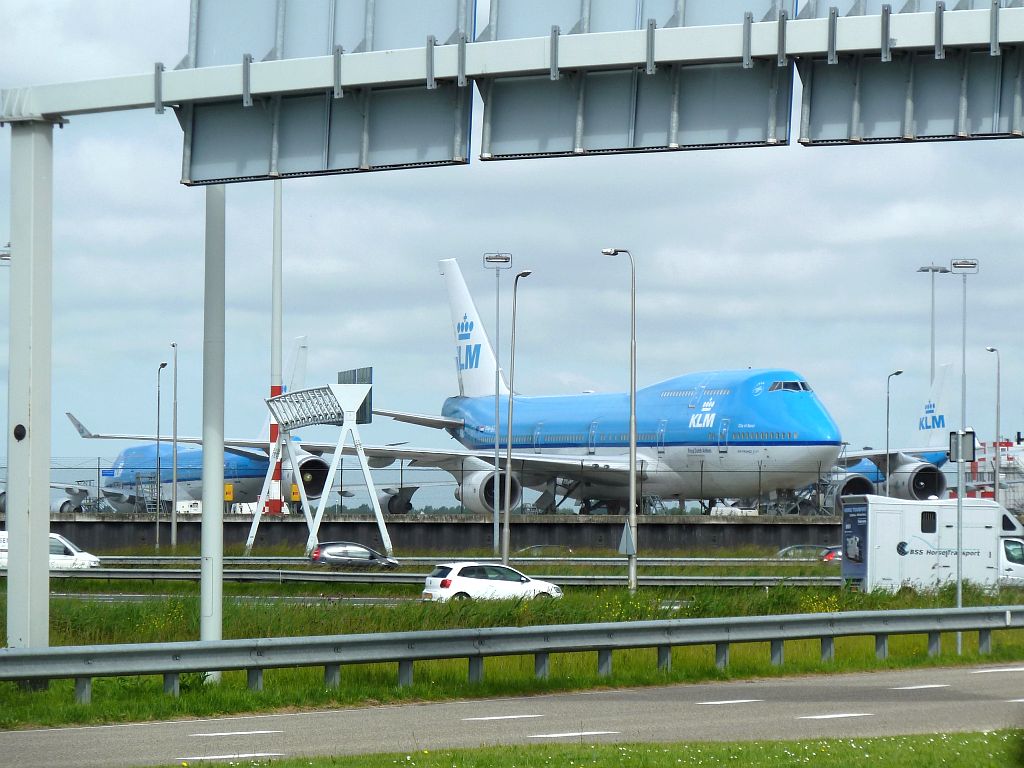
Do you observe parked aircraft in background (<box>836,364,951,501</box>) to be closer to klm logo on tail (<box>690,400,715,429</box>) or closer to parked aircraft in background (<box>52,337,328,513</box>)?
klm logo on tail (<box>690,400,715,429</box>)

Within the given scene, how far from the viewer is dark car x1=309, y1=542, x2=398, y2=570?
38156mm

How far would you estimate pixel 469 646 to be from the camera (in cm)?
1485

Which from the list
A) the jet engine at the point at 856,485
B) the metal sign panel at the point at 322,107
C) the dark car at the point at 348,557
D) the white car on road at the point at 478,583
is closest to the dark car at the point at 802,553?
the jet engine at the point at 856,485

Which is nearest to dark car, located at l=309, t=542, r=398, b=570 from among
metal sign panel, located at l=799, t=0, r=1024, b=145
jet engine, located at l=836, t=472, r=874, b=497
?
jet engine, located at l=836, t=472, r=874, b=497

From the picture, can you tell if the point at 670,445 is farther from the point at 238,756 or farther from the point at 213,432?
the point at 238,756

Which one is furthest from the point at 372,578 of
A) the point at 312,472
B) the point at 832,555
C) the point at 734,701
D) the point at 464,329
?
the point at 464,329

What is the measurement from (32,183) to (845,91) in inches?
314

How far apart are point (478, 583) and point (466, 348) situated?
4228 cm

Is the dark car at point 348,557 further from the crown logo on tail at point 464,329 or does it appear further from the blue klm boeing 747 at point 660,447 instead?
the crown logo on tail at point 464,329

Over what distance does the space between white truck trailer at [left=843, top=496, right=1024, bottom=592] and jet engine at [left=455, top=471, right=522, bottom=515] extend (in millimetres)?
22108

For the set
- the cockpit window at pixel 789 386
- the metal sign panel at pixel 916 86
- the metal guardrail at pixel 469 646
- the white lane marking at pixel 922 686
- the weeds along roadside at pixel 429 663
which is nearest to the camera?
the metal sign panel at pixel 916 86

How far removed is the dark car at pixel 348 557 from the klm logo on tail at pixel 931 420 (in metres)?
35.8

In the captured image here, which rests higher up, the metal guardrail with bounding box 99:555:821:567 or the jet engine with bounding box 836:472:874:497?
the jet engine with bounding box 836:472:874:497

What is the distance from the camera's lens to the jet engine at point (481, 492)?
49.6 metres
